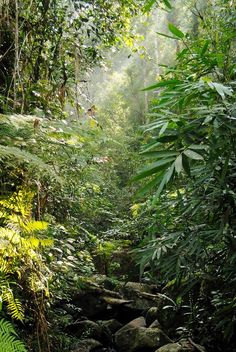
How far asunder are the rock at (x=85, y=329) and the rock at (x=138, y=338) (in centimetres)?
27

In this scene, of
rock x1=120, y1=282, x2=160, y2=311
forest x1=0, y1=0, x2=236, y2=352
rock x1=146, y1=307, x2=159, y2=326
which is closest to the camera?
forest x1=0, y1=0, x2=236, y2=352

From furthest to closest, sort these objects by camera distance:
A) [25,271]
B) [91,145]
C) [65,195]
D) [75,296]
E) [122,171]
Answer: [122,171]
[75,296]
[65,195]
[91,145]
[25,271]

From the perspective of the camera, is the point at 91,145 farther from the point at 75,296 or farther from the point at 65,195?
the point at 75,296

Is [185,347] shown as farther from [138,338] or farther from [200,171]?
[200,171]

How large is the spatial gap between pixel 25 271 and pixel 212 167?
1.29 meters

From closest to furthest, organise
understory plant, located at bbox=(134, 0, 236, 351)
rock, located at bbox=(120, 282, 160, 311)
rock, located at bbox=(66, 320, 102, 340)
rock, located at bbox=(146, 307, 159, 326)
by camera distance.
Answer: understory plant, located at bbox=(134, 0, 236, 351) → rock, located at bbox=(66, 320, 102, 340) → rock, located at bbox=(146, 307, 159, 326) → rock, located at bbox=(120, 282, 160, 311)

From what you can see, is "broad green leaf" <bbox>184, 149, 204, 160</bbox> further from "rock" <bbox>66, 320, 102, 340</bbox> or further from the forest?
"rock" <bbox>66, 320, 102, 340</bbox>

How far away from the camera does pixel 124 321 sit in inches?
211

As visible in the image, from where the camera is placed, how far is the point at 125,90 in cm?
1538

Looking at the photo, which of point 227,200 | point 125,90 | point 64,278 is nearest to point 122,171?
point 125,90

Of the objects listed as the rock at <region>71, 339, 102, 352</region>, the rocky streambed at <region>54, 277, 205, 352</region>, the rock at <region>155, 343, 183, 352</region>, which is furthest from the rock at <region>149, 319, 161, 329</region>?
the rock at <region>155, 343, 183, 352</region>

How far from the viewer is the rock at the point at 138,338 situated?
396 cm

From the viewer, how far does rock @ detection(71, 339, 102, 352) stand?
3.68 m

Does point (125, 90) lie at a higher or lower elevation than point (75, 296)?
higher
